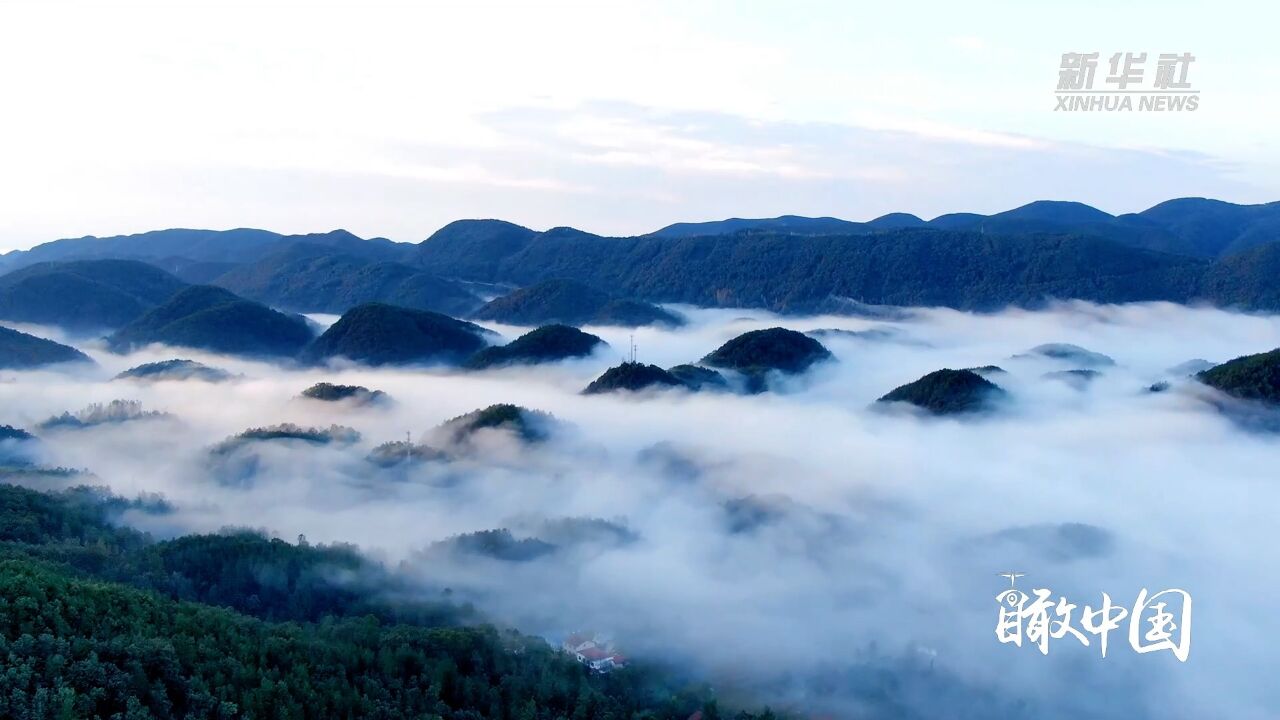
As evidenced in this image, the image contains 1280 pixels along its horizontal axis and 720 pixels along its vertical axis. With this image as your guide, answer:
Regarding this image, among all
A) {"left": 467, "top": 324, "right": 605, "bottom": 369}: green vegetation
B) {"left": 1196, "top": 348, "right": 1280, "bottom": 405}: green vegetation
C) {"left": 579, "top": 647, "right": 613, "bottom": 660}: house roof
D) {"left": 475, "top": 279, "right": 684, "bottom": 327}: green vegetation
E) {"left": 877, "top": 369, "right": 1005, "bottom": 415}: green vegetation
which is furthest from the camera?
{"left": 475, "top": 279, "right": 684, "bottom": 327}: green vegetation

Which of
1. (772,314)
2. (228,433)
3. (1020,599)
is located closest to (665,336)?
(772,314)

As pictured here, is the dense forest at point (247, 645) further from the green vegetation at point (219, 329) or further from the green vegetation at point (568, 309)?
the green vegetation at point (568, 309)

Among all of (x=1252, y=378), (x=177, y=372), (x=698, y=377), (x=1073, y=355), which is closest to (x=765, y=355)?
(x=698, y=377)

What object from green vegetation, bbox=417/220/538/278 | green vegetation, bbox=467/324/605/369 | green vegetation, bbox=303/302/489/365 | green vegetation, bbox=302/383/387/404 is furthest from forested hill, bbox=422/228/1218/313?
green vegetation, bbox=302/383/387/404

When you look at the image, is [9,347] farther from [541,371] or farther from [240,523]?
[240,523]

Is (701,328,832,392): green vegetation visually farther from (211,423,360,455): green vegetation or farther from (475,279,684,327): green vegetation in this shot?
(211,423,360,455): green vegetation

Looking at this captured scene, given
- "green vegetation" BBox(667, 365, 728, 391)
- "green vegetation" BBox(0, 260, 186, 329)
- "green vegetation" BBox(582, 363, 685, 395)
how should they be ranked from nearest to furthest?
"green vegetation" BBox(582, 363, 685, 395), "green vegetation" BBox(667, 365, 728, 391), "green vegetation" BBox(0, 260, 186, 329)

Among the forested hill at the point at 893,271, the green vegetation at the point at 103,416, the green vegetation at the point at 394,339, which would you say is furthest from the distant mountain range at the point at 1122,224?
the green vegetation at the point at 103,416
